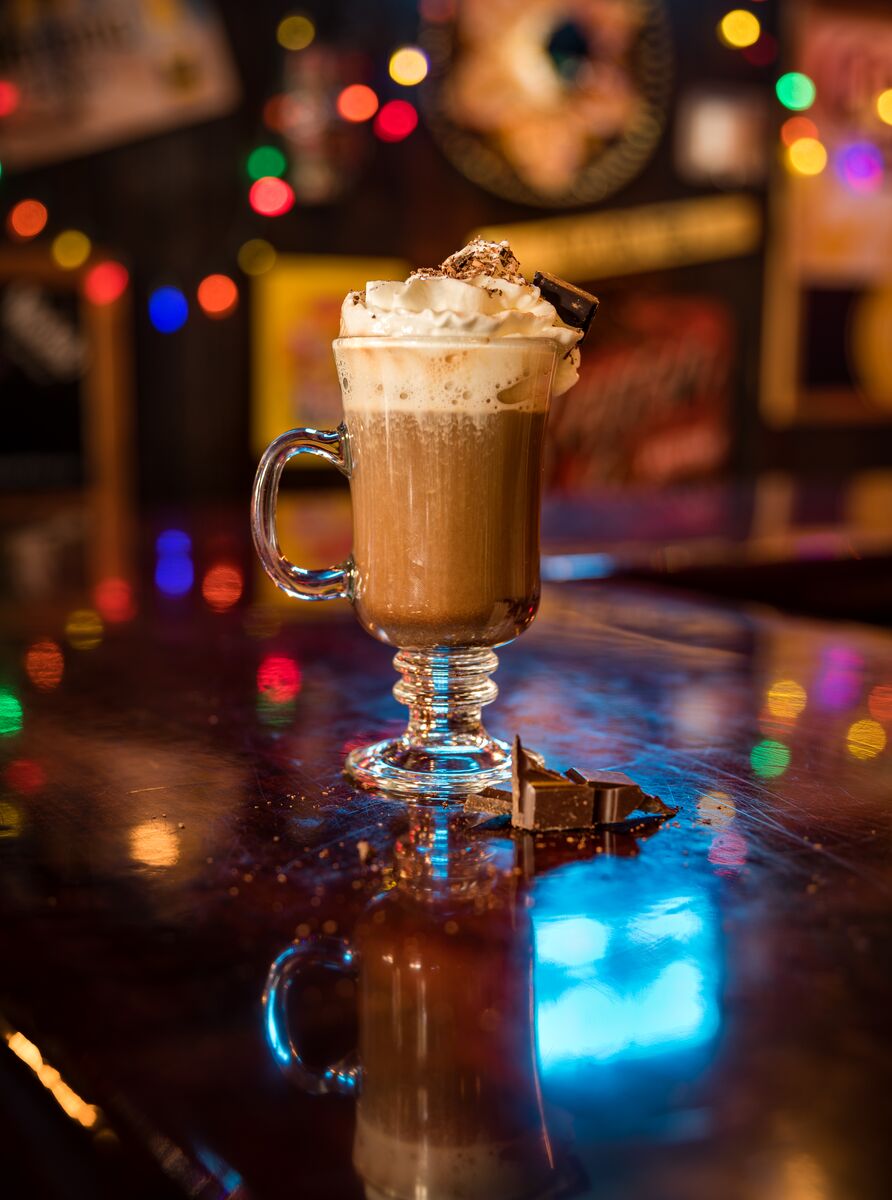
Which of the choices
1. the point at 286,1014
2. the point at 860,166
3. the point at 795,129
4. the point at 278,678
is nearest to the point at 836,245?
the point at 860,166

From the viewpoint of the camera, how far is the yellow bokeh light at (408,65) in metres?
4.57

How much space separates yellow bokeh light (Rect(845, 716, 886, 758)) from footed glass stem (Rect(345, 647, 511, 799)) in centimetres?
26

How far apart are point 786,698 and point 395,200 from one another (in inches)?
156

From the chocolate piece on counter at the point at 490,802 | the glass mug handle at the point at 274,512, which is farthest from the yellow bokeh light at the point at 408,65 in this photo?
the chocolate piece on counter at the point at 490,802

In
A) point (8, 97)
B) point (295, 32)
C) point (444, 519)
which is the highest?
point (295, 32)

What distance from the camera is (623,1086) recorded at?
47 cm

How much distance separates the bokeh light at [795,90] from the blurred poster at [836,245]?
0.04 meters

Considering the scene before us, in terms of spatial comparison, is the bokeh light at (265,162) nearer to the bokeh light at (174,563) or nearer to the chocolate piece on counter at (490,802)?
the bokeh light at (174,563)

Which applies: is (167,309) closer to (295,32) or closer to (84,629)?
(295,32)

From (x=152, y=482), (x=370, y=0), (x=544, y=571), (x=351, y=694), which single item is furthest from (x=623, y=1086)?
(x=370, y=0)

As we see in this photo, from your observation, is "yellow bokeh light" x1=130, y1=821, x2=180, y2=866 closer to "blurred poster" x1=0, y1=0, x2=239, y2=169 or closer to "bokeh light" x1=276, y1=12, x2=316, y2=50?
"blurred poster" x1=0, y1=0, x2=239, y2=169

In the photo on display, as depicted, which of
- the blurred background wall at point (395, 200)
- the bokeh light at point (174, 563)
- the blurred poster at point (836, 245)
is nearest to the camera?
the bokeh light at point (174, 563)

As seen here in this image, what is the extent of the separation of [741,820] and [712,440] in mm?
4816

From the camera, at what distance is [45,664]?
1.26 metres
